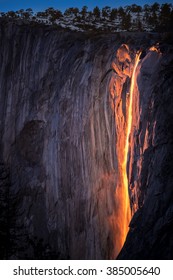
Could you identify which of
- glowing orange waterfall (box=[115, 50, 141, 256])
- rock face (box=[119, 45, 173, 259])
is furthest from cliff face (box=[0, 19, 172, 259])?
glowing orange waterfall (box=[115, 50, 141, 256])

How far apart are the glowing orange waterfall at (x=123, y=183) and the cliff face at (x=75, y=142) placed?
28cm

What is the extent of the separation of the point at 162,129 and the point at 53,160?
12.4m

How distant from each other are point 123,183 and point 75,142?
5768 mm

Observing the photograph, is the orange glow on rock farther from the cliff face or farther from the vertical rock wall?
the vertical rock wall

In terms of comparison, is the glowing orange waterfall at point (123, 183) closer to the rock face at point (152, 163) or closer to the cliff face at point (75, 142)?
the cliff face at point (75, 142)

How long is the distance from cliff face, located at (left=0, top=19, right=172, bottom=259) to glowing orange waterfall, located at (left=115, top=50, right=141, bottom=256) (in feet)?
0.91

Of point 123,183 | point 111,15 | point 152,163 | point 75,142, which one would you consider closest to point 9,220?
point 75,142

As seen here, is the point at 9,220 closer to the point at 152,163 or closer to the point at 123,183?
the point at 123,183

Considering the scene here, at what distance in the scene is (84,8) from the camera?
1923 inches

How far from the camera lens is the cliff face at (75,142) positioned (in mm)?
16562

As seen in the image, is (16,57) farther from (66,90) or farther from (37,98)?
(66,90)

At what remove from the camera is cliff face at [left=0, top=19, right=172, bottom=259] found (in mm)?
16562

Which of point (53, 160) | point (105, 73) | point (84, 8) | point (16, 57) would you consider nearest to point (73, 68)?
point (105, 73)

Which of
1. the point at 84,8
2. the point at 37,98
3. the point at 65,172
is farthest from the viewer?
the point at 84,8
